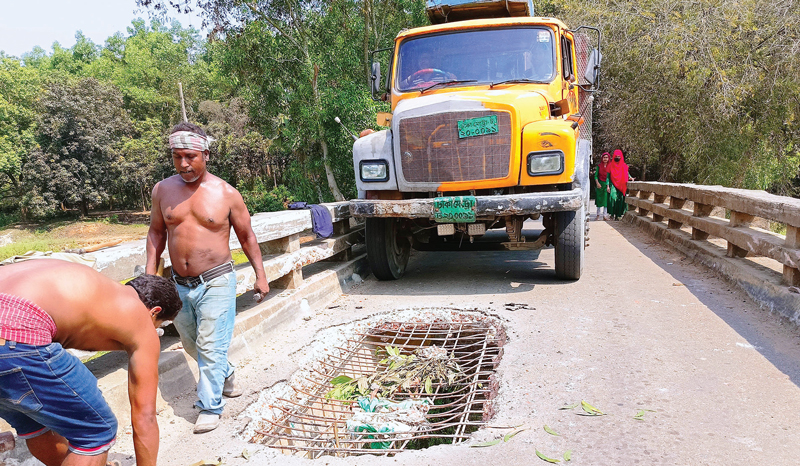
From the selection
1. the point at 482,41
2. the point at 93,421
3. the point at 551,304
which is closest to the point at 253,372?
the point at 93,421

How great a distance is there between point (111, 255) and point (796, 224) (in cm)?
544

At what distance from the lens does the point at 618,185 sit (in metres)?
12.8

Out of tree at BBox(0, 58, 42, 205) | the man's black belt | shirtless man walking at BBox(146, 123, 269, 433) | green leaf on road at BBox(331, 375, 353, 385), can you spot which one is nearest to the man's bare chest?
shirtless man walking at BBox(146, 123, 269, 433)

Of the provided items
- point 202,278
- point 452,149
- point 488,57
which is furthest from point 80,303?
point 488,57

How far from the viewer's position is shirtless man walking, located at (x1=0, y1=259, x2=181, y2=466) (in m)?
2.05

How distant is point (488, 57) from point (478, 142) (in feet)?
4.74

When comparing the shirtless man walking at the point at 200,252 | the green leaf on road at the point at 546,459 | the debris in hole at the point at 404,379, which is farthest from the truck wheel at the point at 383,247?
the green leaf on road at the point at 546,459

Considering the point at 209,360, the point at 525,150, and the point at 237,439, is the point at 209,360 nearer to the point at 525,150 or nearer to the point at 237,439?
the point at 237,439

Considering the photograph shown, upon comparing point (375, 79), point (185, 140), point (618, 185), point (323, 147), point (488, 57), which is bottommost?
point (618, 185)

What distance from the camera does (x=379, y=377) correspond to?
13.6ft

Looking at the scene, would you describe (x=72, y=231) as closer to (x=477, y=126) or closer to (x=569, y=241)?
(x=477, y=126)

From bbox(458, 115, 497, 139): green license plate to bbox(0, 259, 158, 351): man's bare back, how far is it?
4.07m

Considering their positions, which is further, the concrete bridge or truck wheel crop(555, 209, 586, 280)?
truck wheel crop(555, 209, 586, 280)

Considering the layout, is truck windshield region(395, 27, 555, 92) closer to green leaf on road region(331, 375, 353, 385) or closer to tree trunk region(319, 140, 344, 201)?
green leaf on road region(331, 375, 353, 385)
